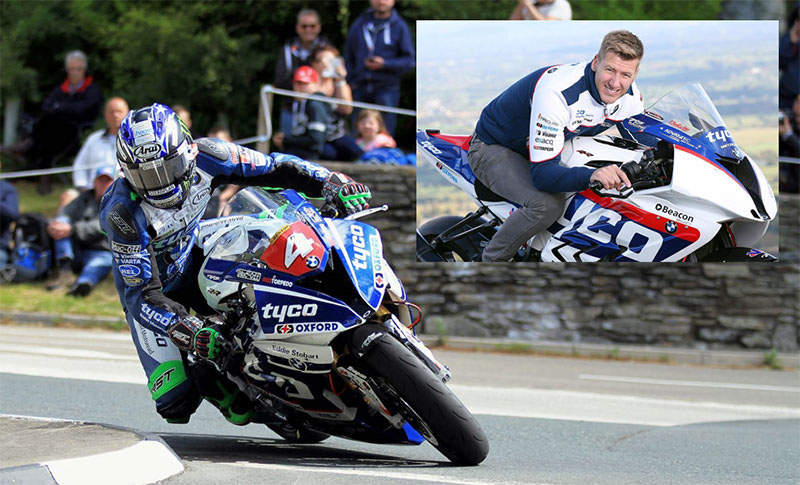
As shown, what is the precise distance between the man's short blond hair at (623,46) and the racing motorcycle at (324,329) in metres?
1.47

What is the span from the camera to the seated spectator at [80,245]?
13605 millimetres

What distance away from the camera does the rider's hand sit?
5.24 meters

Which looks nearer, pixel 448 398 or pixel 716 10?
pixel 448 398

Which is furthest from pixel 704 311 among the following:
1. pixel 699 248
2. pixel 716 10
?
pixel 699 248

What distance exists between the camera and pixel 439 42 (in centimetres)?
593

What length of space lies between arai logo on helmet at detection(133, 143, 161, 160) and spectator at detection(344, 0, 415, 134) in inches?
276

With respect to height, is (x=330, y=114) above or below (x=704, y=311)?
above

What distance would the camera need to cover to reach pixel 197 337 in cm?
546

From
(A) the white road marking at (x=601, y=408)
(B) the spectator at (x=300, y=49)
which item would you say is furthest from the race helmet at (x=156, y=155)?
(B) the spectator at (x=300, y=49)

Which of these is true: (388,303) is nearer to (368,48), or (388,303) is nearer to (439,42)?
(439,42)

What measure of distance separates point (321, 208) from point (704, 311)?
980 centimetres

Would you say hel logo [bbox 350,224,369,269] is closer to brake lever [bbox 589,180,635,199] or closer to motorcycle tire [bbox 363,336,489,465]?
motorcycle tire [bbox 363,336,489,465]

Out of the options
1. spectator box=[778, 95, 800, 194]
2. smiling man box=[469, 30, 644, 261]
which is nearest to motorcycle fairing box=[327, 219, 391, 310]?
smiling man box=[469, 30, 644, 261]

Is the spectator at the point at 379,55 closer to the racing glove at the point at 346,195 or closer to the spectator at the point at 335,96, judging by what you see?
the spectator at the point at 335,96
